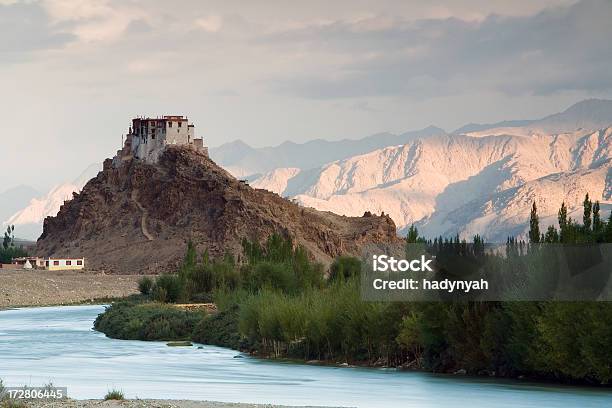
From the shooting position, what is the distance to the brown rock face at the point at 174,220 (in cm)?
17000

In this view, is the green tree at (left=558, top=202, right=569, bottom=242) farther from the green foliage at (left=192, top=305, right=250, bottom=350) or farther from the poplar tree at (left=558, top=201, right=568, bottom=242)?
the green foliage at (left=192, top=305, right=250, bottom=350)

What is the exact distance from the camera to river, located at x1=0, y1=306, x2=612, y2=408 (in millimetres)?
32500

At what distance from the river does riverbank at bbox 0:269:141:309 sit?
168 ft

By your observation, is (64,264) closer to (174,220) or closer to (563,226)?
(174,220)

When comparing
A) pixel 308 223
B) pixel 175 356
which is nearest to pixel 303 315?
pixel 175 356

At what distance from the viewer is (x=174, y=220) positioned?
17888 cm

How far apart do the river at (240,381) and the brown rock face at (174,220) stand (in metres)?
113

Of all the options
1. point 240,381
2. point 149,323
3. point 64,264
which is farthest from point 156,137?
point 240,381

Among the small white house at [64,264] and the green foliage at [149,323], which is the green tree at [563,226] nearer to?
the green foliage at [149,323]

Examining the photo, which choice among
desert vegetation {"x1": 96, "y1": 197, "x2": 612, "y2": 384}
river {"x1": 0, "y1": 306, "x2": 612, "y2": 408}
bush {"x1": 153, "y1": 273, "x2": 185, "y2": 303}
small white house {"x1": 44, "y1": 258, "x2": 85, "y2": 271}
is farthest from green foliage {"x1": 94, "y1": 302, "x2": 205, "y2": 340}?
small white house {"x1": 44, "y1": 258, "x2": 85, "y2": 271}

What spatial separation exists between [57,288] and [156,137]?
2896 inches

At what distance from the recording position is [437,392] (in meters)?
34.8

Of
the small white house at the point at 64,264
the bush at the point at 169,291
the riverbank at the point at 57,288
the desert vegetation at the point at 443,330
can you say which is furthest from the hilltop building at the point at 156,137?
the desert vegetation at the point at 443,330

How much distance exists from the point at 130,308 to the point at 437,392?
4046cm
